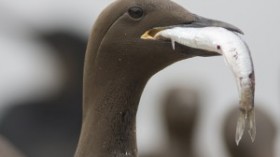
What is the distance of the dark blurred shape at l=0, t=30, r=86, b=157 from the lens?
18.6ft

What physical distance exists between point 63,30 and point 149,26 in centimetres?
434

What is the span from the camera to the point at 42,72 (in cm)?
639

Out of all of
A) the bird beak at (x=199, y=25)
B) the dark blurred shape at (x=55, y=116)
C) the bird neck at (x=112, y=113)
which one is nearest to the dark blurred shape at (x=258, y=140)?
the dark blurred shape at (x=55, y=116)

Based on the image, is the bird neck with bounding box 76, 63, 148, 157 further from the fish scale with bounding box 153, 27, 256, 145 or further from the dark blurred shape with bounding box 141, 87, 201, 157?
the dark blurred shape with bounding box 141, 87, 201, 157

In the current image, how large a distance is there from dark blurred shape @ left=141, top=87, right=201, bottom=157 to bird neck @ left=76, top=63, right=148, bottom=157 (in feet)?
10.3

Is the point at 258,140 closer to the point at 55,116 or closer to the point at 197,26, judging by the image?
the point at 55,116

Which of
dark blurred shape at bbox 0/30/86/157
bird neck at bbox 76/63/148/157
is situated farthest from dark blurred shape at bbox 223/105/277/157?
bird neck at bbox 76/63/148/157

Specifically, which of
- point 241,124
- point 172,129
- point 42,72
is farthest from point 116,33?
point 42,72

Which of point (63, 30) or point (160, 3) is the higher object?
point (160, 3)

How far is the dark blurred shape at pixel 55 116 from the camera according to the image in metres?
5.66

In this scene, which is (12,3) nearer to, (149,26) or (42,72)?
(42,72)

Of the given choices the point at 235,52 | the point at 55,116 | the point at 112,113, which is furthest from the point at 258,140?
the point at 235,52

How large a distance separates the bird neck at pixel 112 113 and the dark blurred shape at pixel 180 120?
3.14 m

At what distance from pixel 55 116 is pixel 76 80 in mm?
317
